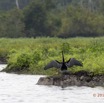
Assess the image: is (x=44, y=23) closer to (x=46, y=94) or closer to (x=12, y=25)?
(x=12, y=25)

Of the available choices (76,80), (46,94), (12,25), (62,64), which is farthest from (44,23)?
(46,94)

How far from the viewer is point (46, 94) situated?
16.8 meters

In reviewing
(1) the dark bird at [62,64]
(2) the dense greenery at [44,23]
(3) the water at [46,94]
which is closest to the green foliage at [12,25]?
(2) the dense greenery at [44,23]

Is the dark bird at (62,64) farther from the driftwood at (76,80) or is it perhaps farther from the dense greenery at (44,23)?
the dense greenery at (44,23)

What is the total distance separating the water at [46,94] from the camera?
614 inches

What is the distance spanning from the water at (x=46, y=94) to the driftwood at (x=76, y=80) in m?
0.30

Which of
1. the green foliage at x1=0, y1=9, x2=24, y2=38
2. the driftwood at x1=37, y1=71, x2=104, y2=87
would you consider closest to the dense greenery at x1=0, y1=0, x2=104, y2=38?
the green foliage at x1=0, y1=9, x2=24, y2=38

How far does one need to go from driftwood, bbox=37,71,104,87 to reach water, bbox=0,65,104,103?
304 mm

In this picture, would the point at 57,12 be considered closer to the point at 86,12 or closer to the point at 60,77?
the point at 86,12

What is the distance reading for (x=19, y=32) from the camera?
186 feet

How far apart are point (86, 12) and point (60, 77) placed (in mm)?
41633

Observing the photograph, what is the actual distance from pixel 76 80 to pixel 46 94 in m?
1.68

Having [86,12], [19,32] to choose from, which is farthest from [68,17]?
[19,32]

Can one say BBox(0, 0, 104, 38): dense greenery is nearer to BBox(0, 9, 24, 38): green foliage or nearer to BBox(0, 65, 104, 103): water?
BBox(0, 9, 24, 38): green foliage
